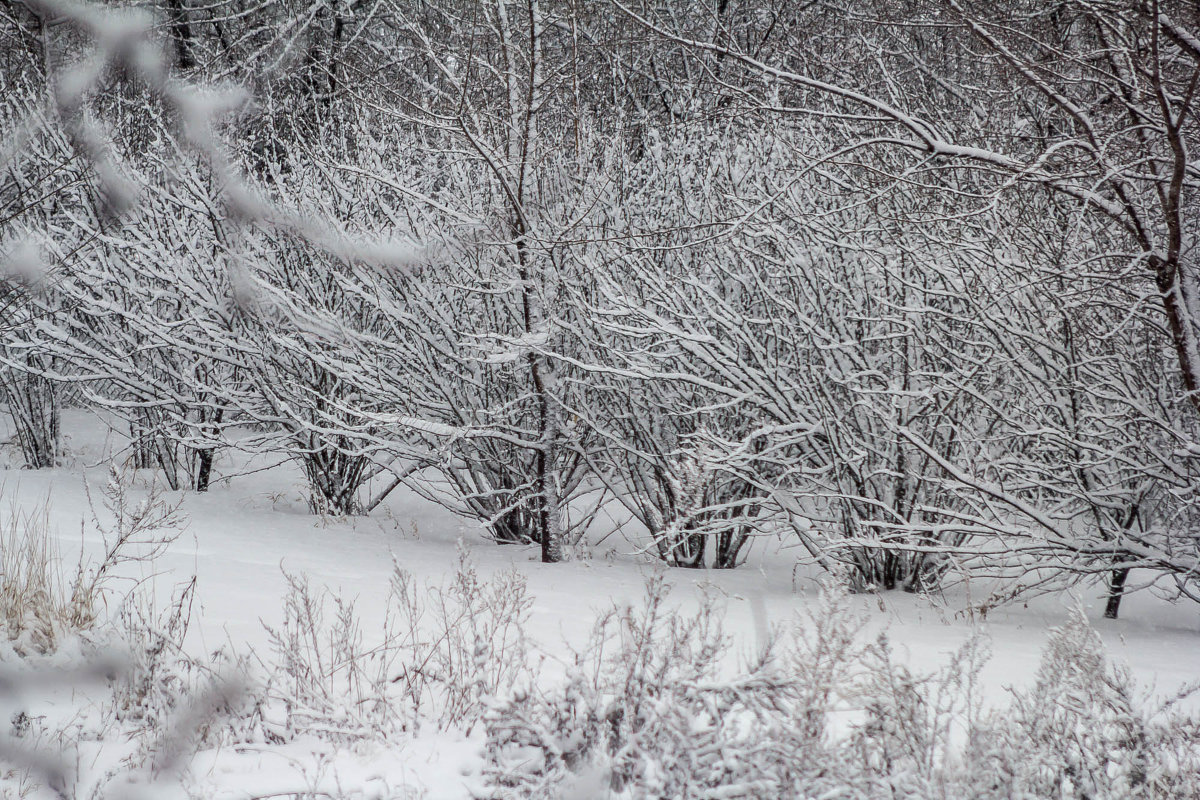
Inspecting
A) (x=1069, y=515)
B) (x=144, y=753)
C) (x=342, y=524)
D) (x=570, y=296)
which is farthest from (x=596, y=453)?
(x=144, y=753)

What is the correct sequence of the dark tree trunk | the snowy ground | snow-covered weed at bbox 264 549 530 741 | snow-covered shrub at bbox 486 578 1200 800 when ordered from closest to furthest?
1. snow-covered shrub at bbox 486 578 1200 800
2. the snowy ground
3. snow-covered weed at bbox 264 549 530 741
4. the dark tree trunk

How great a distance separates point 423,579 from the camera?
411 cm

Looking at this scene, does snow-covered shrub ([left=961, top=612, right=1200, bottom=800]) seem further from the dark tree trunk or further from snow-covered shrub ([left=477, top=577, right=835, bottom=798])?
the dark tree trunk

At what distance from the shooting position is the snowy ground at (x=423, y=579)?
224cm

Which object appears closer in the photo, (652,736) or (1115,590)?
(652,736)

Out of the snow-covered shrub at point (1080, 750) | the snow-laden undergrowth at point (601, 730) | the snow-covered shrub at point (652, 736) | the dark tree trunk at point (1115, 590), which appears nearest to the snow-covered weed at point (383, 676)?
the snow-laden undergrowth at point (601, 730)

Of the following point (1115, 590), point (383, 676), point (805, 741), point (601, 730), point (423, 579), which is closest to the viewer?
point (805, 741)

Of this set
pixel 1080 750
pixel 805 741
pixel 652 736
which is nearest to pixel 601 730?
pixel 652 736

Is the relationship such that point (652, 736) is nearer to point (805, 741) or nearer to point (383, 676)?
point (805, 741)

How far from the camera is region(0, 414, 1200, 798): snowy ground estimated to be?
224 centimetres

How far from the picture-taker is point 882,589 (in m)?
4.90

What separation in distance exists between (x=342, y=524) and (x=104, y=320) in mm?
2840

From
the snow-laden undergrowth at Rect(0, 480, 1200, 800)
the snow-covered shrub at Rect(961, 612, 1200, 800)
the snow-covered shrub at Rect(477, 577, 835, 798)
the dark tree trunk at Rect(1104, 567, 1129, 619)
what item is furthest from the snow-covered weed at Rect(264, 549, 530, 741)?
the dark tree trunk at Rect(1104, 567, 1129, 619)

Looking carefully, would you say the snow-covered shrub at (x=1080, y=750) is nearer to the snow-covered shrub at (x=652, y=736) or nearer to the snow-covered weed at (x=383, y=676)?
the snow-covered shrub at (x=652, y=736)
